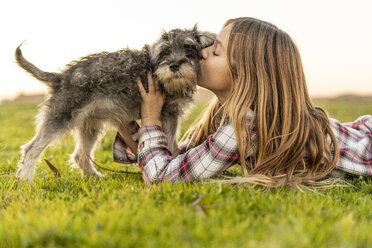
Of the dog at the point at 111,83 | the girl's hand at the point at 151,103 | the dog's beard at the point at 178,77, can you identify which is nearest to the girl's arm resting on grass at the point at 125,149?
the dog at the point at 111,83

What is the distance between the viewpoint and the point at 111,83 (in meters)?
4.45

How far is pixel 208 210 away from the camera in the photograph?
8.47ft

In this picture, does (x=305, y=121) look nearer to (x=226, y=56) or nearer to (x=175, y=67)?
(x=226, y=56)

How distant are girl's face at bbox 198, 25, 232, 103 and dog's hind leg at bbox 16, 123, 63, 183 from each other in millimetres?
2042

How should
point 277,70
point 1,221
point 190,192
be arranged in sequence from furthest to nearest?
1. point 277,70
2. point 190,192
3. point 1,221

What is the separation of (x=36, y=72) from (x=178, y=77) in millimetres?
1988

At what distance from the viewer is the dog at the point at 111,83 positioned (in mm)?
4363

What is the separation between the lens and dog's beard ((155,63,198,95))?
421 cm

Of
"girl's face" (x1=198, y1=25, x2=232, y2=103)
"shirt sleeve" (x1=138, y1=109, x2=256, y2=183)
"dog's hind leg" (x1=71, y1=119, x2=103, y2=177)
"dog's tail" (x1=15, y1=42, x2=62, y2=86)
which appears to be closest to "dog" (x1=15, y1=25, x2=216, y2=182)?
"dog's tail" (x1=15, y1=42, x2=62, y2=86)

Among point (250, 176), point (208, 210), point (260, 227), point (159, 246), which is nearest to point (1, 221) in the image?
point (159, 246)

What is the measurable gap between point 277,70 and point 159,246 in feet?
9.14

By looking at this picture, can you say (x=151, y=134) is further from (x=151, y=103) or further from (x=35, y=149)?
(x=35, y=149)

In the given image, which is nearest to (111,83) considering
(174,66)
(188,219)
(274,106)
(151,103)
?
(151,103)

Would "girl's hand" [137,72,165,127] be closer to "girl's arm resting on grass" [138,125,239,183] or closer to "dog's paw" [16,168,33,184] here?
"girl's arm resting on grass" [138,125,239,183]
